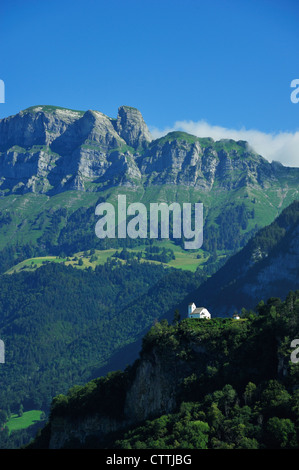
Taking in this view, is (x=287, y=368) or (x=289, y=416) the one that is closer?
(x=289, y=416)

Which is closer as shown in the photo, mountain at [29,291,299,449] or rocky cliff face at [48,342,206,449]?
mountain at [29,291,299,449]

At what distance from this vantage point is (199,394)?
292ft

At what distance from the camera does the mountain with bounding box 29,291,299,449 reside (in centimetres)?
7831

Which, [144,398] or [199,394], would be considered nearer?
[199,394]

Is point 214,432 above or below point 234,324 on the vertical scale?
below

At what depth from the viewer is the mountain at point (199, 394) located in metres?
78.3

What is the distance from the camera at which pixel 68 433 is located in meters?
107

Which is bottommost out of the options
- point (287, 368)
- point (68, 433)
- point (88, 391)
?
point (68, 433)

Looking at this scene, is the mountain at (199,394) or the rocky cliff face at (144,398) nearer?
the mountain at (199,394)

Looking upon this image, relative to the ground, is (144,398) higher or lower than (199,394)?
lower
